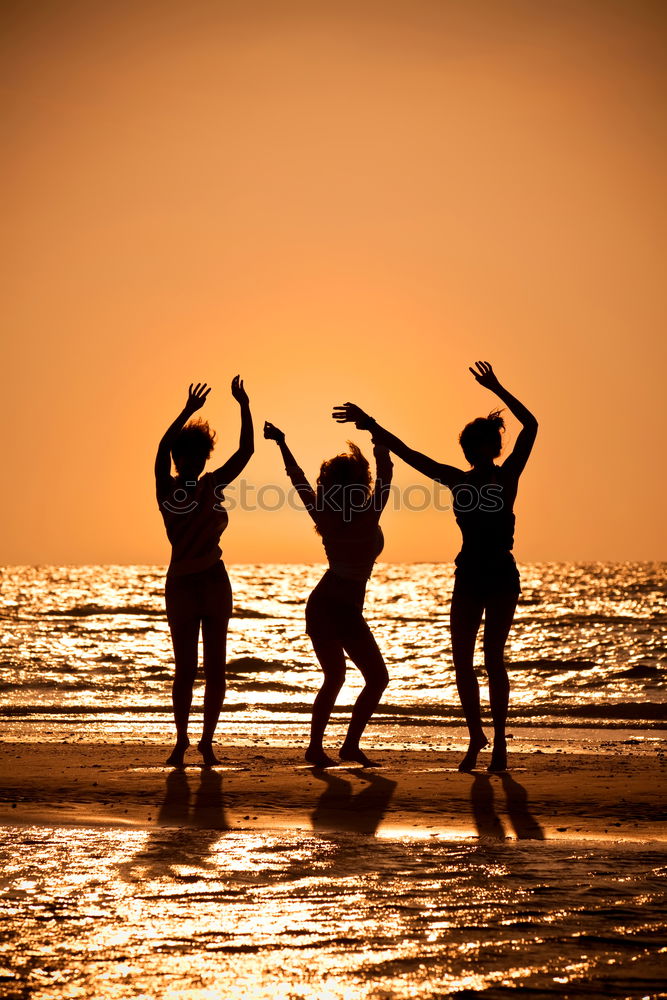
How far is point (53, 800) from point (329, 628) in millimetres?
2093

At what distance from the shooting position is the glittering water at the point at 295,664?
1331 centimetres

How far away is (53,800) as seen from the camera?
6.18m

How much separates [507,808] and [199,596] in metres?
2.48

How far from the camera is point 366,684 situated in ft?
24.3

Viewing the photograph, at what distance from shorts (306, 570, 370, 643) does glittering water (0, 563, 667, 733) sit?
12.8ft

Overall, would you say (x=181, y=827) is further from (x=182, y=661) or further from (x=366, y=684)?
(x=366, y=684)

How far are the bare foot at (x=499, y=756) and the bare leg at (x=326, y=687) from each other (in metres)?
1.06

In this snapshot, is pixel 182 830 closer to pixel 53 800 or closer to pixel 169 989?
pixel 53 800

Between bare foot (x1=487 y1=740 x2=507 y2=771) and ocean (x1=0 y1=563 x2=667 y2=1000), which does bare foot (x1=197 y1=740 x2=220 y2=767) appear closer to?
ocean (x1=0 y1=563 x2=667 y2=1000)

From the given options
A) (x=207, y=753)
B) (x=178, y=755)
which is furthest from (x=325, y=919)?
(x=178, y=755)

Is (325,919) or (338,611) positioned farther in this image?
(338,611)

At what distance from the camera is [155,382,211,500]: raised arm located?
293 inches

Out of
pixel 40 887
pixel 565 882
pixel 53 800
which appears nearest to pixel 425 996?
pixel 565 882

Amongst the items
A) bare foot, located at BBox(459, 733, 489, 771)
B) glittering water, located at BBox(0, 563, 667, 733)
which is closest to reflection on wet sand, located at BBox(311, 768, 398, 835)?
bare foot, located at BBox(459, 733, 489, 771)
